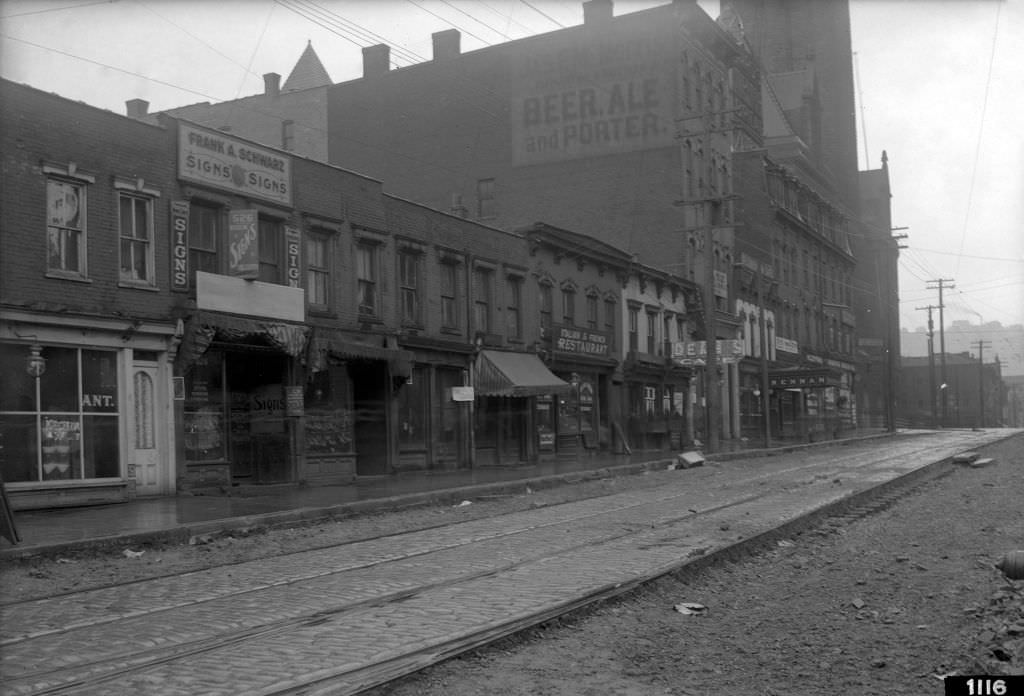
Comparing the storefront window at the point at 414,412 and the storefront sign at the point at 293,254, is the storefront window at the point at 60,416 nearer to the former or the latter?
the storefront sign at the point at 293,254

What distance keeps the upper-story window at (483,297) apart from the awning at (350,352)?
15.0ft

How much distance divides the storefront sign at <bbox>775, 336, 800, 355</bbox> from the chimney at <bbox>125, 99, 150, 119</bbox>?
34989mm

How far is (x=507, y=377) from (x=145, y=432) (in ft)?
39.8

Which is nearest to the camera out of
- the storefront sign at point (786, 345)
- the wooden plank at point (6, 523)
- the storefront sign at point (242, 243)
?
the wooden plank at point (6, 523)

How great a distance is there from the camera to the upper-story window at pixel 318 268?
24.1 metres

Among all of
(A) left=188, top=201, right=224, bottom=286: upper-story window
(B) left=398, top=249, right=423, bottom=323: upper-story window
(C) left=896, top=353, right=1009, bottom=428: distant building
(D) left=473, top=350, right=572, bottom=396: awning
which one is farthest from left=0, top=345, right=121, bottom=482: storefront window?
(C) left=896, top=353, right=1009, bottom=428: distant building

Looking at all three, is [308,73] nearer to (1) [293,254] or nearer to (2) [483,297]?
(2) [483,297]

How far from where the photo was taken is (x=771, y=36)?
89500 millimetres

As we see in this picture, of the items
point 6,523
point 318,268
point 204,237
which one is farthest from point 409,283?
point 6,523

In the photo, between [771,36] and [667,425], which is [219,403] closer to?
[667,425]

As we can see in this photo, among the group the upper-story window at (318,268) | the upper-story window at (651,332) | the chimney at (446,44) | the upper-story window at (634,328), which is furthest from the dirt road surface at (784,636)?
the chimney at (446,44)

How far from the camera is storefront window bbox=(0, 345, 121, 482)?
17219 mm

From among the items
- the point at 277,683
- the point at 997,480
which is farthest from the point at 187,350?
the point at 997,480

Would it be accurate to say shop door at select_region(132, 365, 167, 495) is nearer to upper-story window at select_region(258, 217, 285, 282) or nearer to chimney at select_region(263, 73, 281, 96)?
upper-story window at select_region(258, 217, 285, 282)
